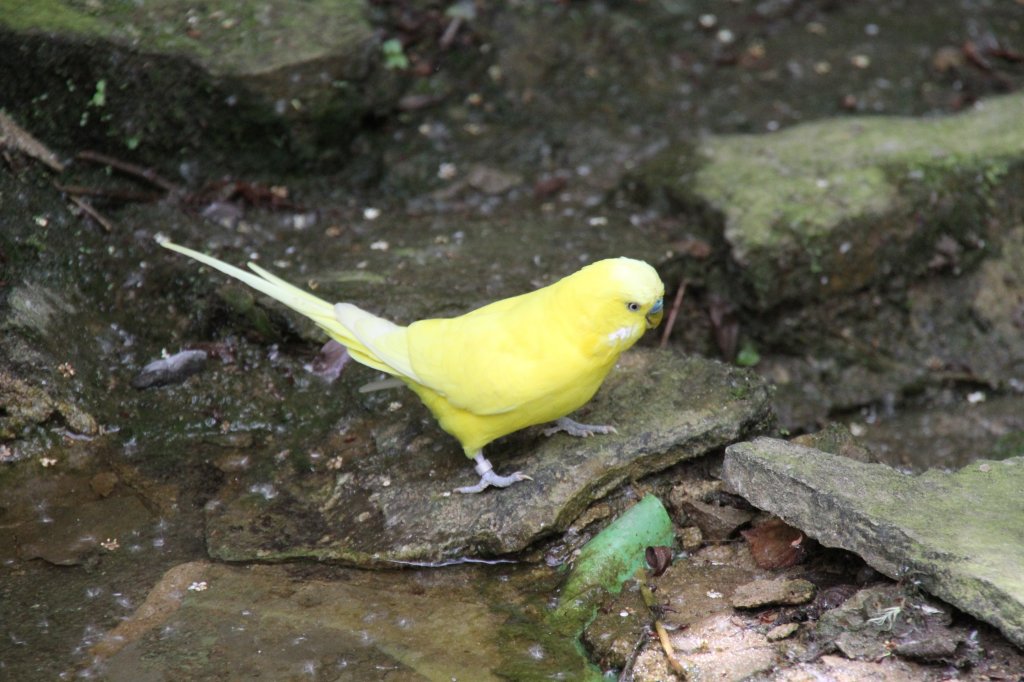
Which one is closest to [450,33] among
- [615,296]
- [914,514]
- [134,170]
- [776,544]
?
[134,170]

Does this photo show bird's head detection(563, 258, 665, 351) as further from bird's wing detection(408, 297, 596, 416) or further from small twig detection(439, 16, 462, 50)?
small twig detection(439, 16, 462, 50)

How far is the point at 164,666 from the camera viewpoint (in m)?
3.11

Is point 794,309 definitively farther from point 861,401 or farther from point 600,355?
point 600,355

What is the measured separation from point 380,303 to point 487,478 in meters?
1.22

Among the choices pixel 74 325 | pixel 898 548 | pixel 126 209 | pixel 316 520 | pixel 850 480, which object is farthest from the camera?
pixel 126 209

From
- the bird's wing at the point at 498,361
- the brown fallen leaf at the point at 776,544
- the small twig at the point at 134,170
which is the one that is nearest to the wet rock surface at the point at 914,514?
the brown fallen leaf at the point at 776,544

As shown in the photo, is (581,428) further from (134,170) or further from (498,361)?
(134,170)

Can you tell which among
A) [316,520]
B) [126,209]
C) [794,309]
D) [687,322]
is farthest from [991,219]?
[126,209]

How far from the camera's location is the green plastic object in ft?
11.1

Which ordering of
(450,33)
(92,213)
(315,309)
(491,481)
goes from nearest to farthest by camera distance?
1. (491,481)
2. (315,309)
3. (92,213)
4. (450,33)

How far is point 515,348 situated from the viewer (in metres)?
3.54

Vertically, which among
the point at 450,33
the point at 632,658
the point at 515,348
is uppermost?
the point at 515,348

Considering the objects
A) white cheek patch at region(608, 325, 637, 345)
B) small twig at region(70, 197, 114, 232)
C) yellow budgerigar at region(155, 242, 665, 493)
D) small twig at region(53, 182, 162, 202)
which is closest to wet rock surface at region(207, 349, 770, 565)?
yellow budgerigar at region(155, 242, 665, 493)

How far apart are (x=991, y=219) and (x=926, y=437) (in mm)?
1281
